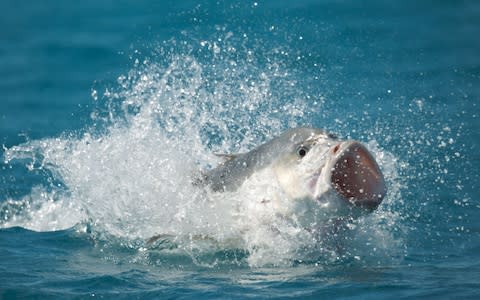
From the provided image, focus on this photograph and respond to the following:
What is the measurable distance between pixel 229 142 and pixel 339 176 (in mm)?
2822

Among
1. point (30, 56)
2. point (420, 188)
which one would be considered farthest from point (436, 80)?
point (30, 56)

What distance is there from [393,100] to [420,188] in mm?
2726

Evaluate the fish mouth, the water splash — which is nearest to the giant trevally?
the fish mouth

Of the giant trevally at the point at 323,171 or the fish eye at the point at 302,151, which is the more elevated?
the fish eye at the point at 302,151

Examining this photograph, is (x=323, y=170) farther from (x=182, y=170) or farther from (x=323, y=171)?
(x=182, y=170)

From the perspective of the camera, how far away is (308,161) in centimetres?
485

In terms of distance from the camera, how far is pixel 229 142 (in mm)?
7461

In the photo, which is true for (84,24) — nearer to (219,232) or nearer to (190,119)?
(190,119)

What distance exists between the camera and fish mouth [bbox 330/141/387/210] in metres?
4.64

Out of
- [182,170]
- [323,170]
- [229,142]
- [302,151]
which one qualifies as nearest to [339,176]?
[323,170]

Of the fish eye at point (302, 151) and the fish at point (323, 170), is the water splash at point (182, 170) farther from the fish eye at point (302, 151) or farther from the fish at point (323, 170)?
the fish eye at point (302, 151)

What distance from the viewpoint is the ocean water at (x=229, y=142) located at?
4961 millimetres

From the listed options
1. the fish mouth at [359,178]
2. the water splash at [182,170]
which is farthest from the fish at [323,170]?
the water splash at [182,170]

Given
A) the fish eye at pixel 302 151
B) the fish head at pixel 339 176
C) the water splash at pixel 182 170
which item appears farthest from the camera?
the water splash at pixel 182 170
